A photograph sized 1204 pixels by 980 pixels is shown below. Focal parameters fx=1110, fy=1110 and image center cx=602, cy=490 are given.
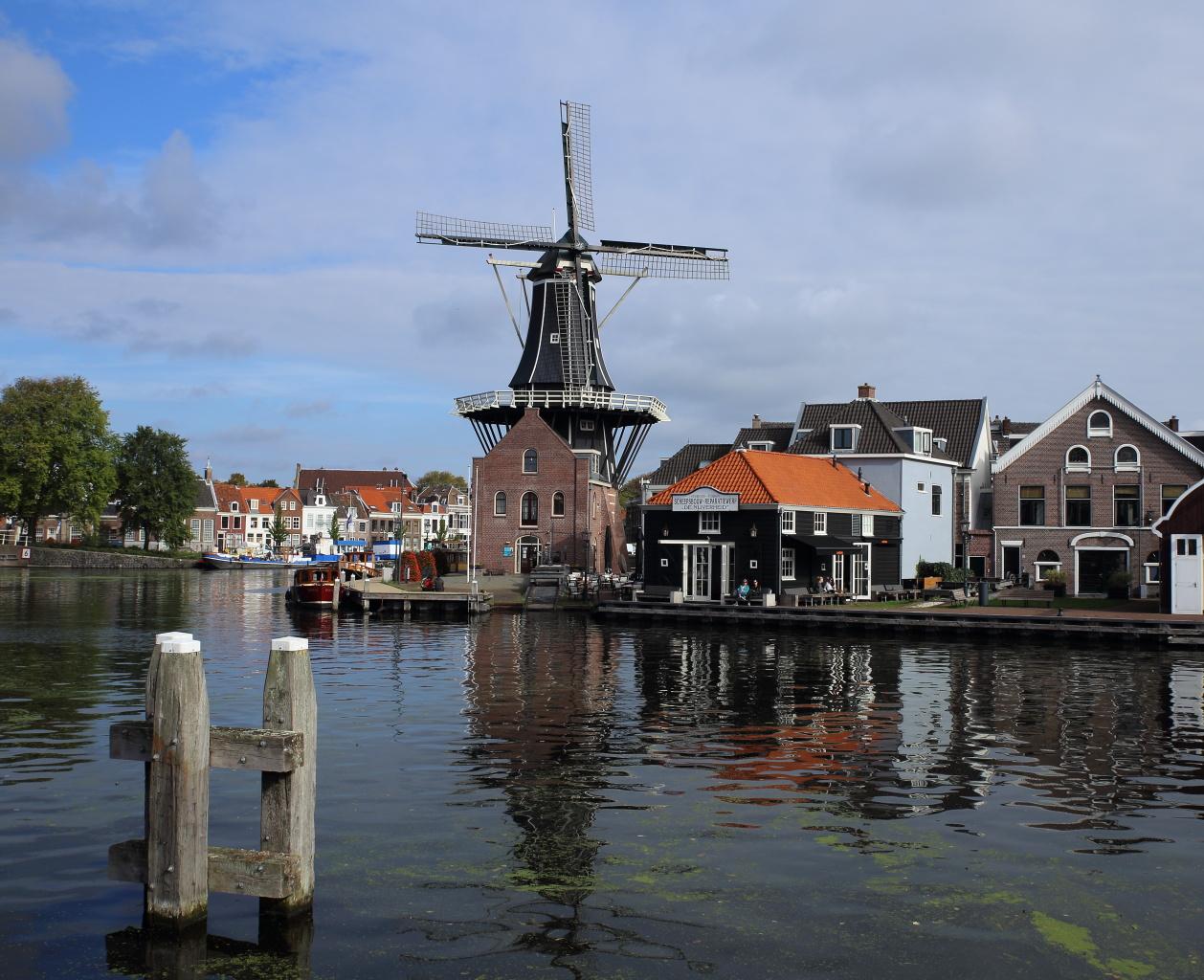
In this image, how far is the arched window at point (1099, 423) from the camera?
5244 cm

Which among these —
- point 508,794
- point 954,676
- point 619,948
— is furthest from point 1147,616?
point 619,948

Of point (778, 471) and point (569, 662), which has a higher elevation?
point (778, 471)

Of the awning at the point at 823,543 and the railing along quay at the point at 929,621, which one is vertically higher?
the awning at the point at 823,543

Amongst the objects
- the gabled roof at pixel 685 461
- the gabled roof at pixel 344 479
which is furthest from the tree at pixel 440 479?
the gabled roof at pixel 685 461

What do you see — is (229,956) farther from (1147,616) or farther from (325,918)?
(1147,616)

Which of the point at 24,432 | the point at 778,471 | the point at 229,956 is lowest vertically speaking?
the point at 229,956

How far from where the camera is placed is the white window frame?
51812 millimetres

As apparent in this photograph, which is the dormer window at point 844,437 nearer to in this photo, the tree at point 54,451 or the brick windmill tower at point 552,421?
the brick windmill tower at point 552,421

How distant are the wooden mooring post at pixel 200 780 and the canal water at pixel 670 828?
0.48 metres

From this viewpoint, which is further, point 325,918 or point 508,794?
point 508,794

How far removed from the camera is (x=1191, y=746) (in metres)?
17.8

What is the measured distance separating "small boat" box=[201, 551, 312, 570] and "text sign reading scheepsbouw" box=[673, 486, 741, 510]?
209ft

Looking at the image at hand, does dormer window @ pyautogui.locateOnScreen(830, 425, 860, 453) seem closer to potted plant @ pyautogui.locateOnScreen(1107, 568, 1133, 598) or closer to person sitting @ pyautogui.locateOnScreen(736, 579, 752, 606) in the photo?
potted plant @ pyautogui.locateOnScreen(1107, 568, 1133, 598)

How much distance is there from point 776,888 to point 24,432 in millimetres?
102171
